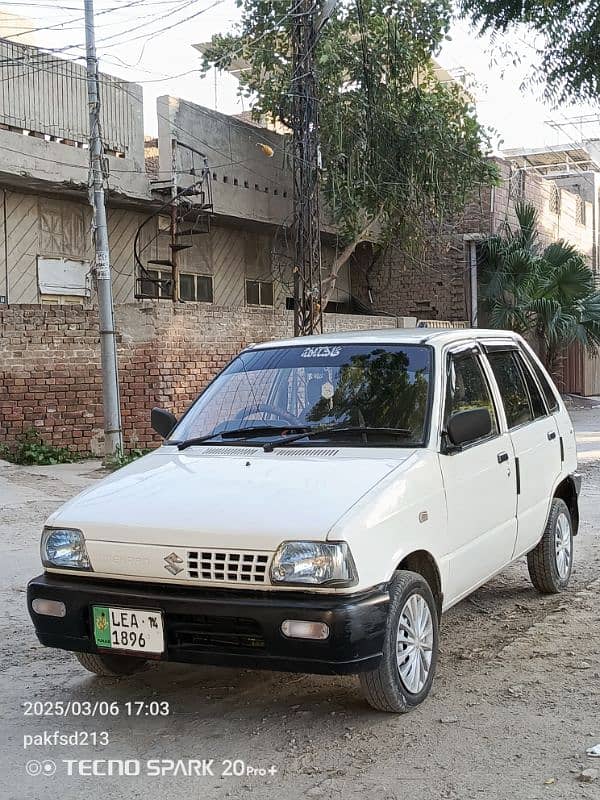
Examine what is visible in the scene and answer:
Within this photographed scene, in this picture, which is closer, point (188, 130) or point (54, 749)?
point (54, 749)

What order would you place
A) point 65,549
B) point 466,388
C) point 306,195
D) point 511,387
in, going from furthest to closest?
point 306,195
point 511,387
point 466,388
point 65,549

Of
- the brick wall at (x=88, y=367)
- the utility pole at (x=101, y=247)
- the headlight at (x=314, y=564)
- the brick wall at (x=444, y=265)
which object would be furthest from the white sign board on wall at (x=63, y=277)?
the headlight at (x=314, y=564)

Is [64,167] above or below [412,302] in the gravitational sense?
above

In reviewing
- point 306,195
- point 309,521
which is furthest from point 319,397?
point 306,195

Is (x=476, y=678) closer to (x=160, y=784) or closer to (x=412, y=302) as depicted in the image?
(x=160, y=784)

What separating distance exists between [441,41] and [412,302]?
7.27 meters

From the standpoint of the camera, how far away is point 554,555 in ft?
20.2

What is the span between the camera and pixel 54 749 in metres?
3.94

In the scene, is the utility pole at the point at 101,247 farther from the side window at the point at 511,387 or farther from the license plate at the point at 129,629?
the license plate at the point at 129,629

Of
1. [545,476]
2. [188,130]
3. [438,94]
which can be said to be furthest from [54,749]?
[438,94]

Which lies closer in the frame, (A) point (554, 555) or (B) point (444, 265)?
(A) point (554, 555)

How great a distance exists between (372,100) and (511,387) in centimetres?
→ 1416

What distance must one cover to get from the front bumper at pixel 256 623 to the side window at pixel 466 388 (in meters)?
1.39

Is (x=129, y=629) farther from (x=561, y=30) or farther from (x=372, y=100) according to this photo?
(x=372, y=100)
